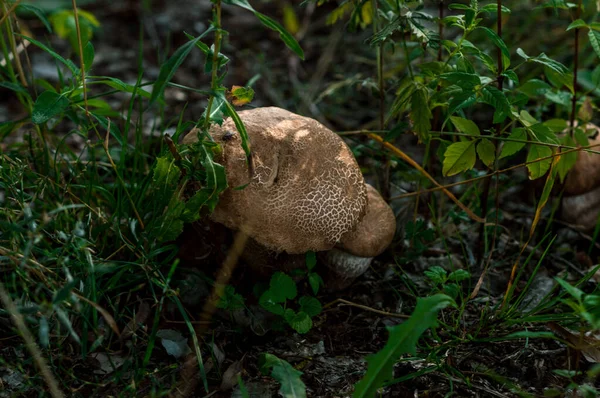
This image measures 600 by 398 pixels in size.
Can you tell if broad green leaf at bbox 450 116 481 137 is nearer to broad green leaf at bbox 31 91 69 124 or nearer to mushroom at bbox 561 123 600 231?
mushroom at bbox 561 123 600 231

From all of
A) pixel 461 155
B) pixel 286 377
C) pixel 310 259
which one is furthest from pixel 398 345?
pixel 461 155

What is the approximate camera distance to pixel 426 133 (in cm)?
232

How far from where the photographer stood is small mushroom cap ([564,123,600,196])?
2.86 meters

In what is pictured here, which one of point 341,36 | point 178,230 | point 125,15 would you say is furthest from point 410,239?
point 125,15

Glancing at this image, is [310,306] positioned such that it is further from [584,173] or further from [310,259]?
[584,173]

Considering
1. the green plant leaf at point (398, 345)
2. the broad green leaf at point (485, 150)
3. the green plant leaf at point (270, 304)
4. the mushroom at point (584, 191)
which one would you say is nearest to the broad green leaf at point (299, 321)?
the green plant leaf at point (270, 304)

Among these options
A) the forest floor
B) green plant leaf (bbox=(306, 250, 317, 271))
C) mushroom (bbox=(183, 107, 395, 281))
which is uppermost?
mushroom (bbox=(183, 107, 395, 281))

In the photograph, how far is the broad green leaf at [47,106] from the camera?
2.07 metres

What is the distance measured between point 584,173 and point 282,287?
5.34 feet

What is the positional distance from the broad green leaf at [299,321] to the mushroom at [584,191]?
1491 millimetres

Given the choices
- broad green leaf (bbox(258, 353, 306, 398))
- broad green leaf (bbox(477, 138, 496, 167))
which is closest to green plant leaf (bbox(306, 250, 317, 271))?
broad green leaf (bbox(258, 353, 306, 398))

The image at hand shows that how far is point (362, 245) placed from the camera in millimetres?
2396

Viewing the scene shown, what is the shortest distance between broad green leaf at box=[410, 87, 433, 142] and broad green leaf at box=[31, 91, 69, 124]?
1305 mm

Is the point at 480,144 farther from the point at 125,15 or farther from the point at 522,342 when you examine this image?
the point at 125,15
